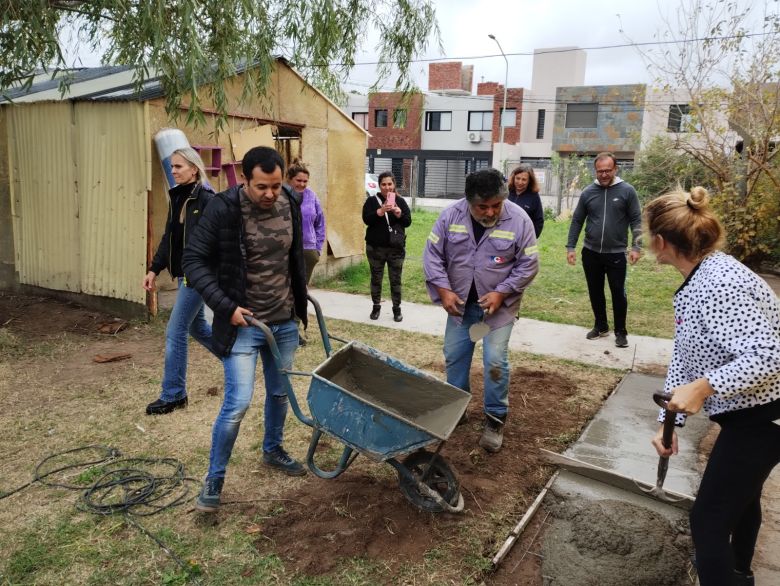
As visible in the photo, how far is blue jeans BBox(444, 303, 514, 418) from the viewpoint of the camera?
154 inches

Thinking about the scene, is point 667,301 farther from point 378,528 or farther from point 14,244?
point 14,244

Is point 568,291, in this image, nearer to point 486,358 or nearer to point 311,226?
point 311,226

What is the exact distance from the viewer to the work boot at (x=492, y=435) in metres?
4.00

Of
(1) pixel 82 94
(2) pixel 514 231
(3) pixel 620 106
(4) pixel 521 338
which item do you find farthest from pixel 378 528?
(3) pixel 620 106

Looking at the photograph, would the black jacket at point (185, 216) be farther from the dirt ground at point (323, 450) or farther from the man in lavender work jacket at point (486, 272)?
the man in lavender work jacket at point (486, 272)

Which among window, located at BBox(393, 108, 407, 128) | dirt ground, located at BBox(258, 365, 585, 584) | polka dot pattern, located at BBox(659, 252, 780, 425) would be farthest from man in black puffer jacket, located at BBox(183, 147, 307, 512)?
window, located at BBox(393, 108, 407, 128)

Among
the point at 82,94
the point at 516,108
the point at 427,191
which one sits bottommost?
the point at 427,191

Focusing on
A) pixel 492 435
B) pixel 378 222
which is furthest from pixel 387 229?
pixel 492 435

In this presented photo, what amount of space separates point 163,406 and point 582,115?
35.9 metres

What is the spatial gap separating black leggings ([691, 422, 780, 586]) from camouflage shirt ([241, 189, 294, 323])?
85.0 inches

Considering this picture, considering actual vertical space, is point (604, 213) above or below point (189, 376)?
above

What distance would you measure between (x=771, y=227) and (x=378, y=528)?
10481 mm

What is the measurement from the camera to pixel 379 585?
2.75m

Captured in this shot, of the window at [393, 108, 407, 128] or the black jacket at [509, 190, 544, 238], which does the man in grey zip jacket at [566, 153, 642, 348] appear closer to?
the black jacket at [509, 190, 544, 238]
